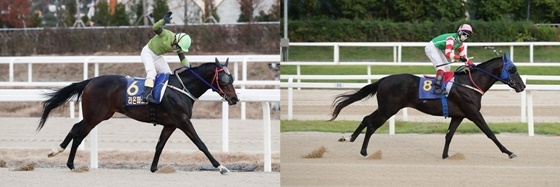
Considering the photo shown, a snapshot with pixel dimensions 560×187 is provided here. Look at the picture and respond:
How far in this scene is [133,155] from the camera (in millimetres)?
5727

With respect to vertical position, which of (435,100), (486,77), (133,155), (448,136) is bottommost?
(133,155)

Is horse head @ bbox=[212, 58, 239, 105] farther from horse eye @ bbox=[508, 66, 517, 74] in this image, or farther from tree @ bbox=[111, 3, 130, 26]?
horse eye @ bbox=[508, 66, 517, 74]

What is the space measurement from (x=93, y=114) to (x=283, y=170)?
1.35 metres

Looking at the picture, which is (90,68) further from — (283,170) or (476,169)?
(283,170)

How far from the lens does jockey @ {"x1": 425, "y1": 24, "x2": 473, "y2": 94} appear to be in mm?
4168

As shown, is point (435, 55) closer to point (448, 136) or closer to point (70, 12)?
point (448, 136)

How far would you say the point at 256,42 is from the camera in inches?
159

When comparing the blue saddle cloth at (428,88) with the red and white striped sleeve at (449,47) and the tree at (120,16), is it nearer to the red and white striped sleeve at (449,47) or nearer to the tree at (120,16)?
the red and white striped sleeve at (449,47)


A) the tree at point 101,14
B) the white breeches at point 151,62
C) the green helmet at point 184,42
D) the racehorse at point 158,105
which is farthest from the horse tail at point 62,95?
the green helmet at point 184,42

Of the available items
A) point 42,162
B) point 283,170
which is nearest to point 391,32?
point 283,170

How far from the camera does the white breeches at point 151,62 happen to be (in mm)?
4156

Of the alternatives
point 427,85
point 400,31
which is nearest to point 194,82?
point 400,31

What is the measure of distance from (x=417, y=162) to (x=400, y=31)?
115cm

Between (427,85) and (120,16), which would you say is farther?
(427,85)
